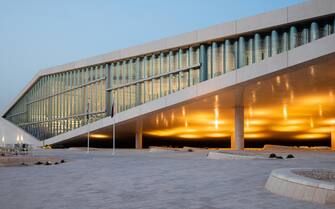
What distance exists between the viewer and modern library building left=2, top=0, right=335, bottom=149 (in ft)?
86.1

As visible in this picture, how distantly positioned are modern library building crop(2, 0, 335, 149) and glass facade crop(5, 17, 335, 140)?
77 millimetres

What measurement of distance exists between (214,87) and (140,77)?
42.0ft

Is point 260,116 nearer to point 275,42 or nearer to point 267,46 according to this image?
point 267,46

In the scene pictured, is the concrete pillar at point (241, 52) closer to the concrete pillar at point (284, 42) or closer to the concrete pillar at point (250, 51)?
the concrete pillar at point (250, 51)

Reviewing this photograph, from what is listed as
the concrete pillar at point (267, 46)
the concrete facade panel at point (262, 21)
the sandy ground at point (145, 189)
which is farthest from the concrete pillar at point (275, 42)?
the sandy ground at point (145, 189)

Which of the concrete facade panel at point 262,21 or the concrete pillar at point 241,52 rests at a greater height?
the concrete facade panel at point 262,21

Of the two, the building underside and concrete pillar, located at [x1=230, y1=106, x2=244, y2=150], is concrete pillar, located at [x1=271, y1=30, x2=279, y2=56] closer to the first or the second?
the building underside

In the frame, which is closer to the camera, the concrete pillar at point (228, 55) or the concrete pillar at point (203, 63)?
the concrete pillar at point (228, 55)

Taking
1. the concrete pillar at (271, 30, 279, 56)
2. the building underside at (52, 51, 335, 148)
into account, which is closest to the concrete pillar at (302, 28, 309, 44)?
the concrete pillar at (271, 30, 279, 56)

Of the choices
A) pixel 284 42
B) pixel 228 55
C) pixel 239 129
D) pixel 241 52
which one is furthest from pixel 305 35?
pixel 239 129

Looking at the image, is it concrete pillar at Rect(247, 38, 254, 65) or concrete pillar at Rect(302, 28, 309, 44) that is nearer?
concrete pillar at Rect(302, 28, 309, 44)

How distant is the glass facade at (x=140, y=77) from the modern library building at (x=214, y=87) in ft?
0.25

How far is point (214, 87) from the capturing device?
29.4 metres

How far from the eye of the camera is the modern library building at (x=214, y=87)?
26250 millimetres
